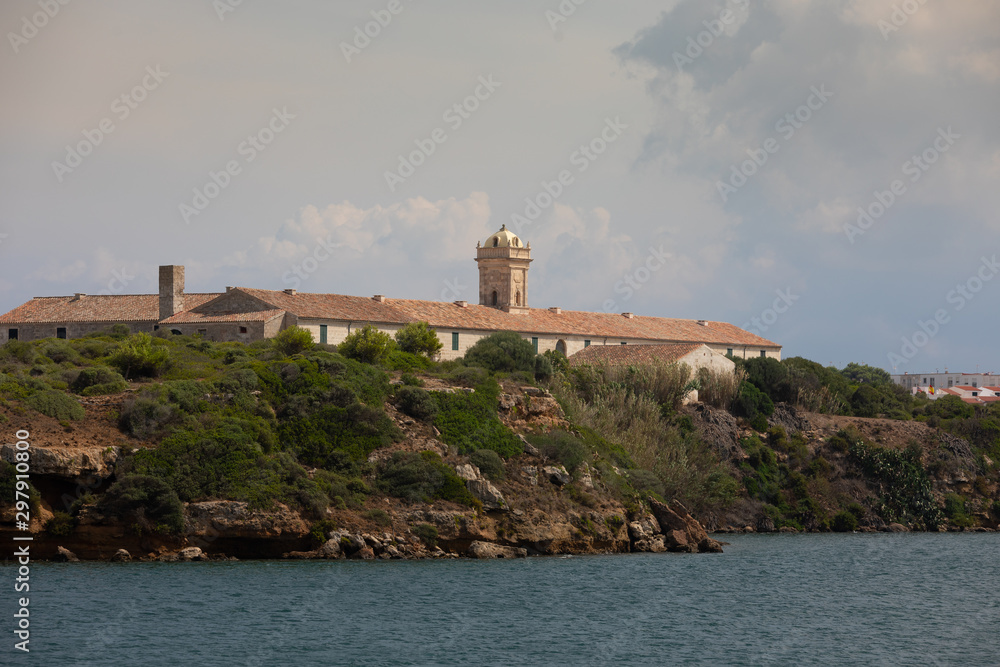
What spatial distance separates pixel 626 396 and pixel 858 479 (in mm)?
13524

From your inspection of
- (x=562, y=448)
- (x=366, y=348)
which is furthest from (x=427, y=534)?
(x=366, y=348)

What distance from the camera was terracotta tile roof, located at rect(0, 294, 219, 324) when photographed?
199ft

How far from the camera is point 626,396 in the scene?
59781 millimetres

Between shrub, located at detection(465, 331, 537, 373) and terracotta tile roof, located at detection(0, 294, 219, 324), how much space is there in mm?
13893

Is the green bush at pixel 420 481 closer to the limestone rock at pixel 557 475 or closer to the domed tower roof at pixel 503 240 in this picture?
the limestone rock at pixel 557 475

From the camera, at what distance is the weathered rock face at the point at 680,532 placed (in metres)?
44.7

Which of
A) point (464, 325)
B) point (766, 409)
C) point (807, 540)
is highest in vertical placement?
point (464, 325)

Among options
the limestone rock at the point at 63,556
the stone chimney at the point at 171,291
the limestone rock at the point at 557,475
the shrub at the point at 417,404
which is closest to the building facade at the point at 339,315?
the stone chimney at the point at 171,291

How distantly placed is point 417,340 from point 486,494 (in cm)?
1785

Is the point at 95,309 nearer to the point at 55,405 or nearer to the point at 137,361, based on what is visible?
Answer: the point at 137,361

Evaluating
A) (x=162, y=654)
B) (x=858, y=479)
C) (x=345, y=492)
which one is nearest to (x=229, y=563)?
(x=345, y=492)

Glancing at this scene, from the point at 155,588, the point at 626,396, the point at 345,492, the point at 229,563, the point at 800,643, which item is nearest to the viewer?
the point at 800,643

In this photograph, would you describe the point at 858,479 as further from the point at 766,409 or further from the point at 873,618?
the point at 873,618

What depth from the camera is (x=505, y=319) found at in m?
70.2
